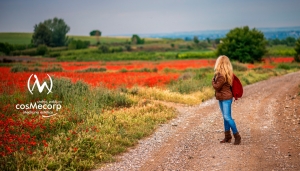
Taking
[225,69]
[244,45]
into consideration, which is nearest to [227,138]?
[225,69]

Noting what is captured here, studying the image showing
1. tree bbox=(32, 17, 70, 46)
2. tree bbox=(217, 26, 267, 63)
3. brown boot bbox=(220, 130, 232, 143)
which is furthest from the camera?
tree bbox=(32, 17, 70, 46)

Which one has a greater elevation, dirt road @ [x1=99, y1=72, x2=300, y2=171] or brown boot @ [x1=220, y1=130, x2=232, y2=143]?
brown boot @ [x1=220, y1=130, x2=232, y2=143]

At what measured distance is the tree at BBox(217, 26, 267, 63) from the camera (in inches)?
1880

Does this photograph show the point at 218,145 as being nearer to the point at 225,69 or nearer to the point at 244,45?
the point at 225,69

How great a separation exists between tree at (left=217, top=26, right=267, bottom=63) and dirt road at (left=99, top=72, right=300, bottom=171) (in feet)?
114

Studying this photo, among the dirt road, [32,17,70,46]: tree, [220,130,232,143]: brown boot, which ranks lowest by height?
the dirt road

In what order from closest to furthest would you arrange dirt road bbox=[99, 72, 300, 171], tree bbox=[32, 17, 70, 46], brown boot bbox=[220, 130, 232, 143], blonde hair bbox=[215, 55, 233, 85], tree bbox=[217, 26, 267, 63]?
1. dirt road bbox=[99, 72, 300, 171]
2. blonde hair bbox=[215, 55, 233, 85]
3. brown boot bbox=[220, 130, 232, 143]
4. tree bbox=[217, 26, 267, 63]
5. tree bbox=[32, 17, 70, 46]

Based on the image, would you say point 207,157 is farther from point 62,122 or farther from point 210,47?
point 210,47

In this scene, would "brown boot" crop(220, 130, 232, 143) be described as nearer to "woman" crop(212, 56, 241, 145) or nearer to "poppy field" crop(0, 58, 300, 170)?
"woman" crop(212, 56, 241, 145)

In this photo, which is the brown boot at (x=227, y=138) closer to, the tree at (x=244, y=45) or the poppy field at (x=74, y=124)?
the poppy field at (x=74, y=124)

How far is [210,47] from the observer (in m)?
125

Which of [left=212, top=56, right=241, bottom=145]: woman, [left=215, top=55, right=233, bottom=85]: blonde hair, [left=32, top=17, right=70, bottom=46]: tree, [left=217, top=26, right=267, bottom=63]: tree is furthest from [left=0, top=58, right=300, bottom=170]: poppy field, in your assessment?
[left=32, top=17, right=70, bottom=46]: tree

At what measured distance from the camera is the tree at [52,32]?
79994 mm

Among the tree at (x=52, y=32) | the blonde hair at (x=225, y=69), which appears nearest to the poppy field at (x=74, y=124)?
the blonde hair at (x=225, y=69)
